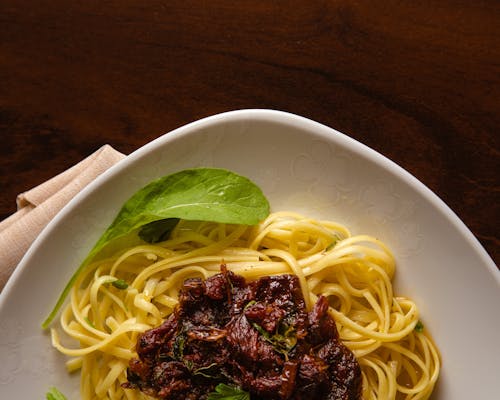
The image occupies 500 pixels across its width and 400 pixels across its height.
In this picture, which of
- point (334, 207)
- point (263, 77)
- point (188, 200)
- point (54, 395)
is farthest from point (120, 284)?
point (263, 77)

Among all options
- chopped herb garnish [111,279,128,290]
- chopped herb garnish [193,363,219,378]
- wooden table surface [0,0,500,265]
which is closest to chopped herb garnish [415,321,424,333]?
wooden table surface [0,0,500,265]

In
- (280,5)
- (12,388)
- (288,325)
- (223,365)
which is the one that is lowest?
(12,388)

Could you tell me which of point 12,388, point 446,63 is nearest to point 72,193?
point 12,388

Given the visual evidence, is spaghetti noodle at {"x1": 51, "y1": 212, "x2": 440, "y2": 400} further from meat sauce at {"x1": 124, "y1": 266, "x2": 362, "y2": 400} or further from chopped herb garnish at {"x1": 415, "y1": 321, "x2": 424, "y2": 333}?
meat sauce at {"x1": 124, "y1": 266, "x2": 362, "y2": 400}

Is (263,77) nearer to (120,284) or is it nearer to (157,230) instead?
(157,230)

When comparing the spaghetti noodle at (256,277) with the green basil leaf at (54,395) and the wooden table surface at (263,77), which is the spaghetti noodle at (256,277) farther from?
the wooden table surface at (263,77)

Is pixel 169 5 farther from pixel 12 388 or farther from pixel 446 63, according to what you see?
pixel 12 388
